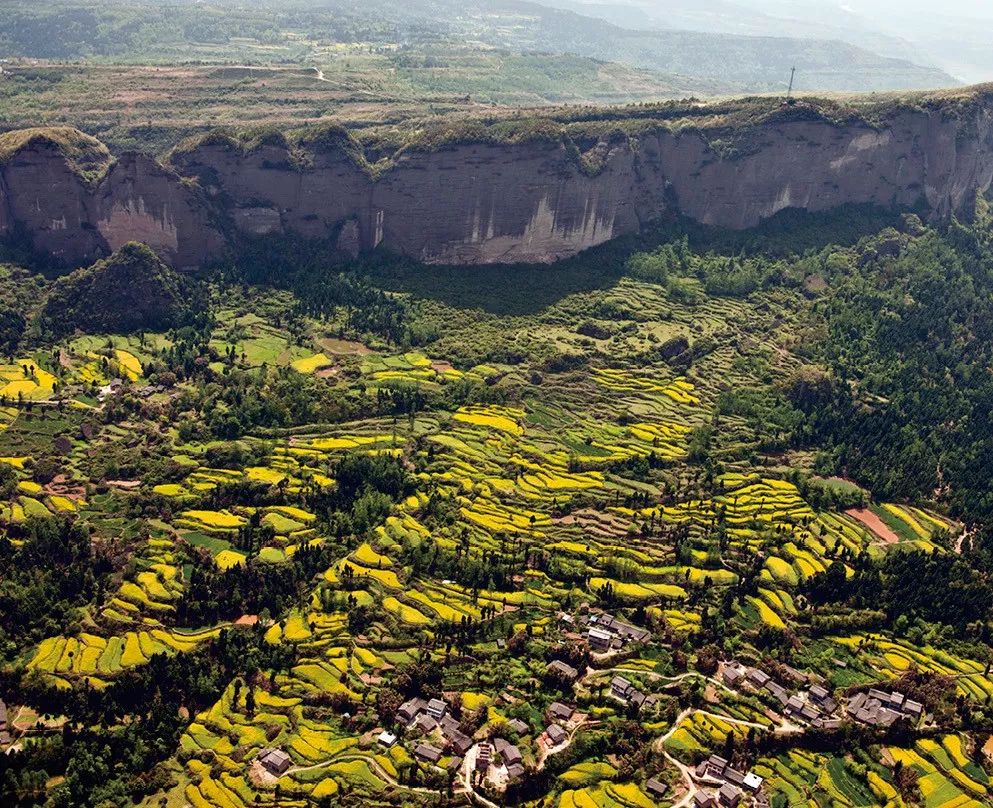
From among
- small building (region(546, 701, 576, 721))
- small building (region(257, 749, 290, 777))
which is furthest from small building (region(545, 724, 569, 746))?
small building (region(257, 749, 290, 777))

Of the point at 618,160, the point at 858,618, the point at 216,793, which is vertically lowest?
the point at 216,793

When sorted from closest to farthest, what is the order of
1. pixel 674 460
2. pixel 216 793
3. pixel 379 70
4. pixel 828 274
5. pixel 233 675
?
1. pixel 216 793
2. pixel 233 675
3. pixel 674 460
4. pixel 828 274
5. pixel 379 70

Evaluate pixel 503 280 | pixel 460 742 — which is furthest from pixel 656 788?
pixel 503 280

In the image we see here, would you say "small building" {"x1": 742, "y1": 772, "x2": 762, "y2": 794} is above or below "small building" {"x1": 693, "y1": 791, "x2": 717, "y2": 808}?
above

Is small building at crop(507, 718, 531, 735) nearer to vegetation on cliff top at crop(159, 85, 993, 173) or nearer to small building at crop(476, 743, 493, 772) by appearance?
small building at crop(476, 743, 493, 772)

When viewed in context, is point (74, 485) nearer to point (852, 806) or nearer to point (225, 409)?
point (225, 409)

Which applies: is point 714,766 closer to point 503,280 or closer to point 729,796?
point 729,796

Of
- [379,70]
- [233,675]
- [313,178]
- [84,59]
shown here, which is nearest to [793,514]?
[233,675]
